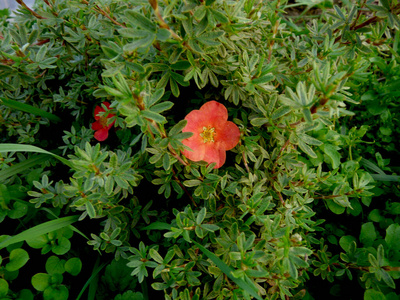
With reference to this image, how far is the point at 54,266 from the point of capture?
156 cm

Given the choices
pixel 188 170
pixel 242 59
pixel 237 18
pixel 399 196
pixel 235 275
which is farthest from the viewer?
pixel 399 196

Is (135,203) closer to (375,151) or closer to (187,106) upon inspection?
(187,106)

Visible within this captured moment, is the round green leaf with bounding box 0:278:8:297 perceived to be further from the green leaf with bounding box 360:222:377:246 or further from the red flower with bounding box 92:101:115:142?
the green leaf with bounding box 360:222:377:246

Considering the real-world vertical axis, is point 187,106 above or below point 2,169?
above

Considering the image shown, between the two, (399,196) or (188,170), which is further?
(399,196)

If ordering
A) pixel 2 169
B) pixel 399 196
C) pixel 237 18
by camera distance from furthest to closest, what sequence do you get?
pixel 399 196
pixel 2 169
pixel 237 18

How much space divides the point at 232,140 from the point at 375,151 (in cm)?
131

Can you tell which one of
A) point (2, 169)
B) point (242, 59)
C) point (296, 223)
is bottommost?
point (2, 169)

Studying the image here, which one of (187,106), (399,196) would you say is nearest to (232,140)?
(187,106)

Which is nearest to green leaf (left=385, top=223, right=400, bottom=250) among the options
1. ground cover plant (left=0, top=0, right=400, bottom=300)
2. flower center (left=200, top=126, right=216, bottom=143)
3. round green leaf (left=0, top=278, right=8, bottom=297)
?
ground cover plant (left=0, top=0, right=400, bottom=300)

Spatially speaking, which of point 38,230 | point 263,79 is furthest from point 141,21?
point 38,230

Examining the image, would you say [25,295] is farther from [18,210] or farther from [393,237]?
[393,237]

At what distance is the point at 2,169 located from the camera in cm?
165

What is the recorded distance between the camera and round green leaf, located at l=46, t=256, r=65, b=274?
1.55 meters
